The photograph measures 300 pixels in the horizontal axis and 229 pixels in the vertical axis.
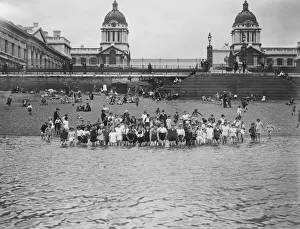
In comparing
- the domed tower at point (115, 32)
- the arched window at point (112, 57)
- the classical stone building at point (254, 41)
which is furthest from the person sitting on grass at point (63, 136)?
the classical stone building at point (254, 41)

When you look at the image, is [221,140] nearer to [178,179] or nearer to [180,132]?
[180,132]

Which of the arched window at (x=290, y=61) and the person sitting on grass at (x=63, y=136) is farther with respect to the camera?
the arched window at (x=290, y=61)

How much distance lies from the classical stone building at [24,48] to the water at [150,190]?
2171 inches

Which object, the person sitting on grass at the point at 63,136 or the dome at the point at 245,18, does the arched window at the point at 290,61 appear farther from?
the person sitting on grass at the point at 63,136

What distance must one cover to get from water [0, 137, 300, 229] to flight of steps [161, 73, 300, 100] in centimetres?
2954

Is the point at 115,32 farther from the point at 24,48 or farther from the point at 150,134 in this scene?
the point at 150,134

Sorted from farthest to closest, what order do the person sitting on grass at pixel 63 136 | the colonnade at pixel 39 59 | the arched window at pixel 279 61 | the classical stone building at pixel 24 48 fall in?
1. the arched window at pixel 279 61
2. the colonnade at pixel 39 59
3. the classical stone building at pixel 24 48
4. the person sitting on grass at pixel 63 136

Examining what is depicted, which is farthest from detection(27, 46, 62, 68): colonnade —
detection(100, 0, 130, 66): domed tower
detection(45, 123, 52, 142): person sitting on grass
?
detection(45, 123, 52, 142): person sitting on grass

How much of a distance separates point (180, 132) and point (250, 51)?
9372cm

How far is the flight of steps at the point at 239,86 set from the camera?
48219mm

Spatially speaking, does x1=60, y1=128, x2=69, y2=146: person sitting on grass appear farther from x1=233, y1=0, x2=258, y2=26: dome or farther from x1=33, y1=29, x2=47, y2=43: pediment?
x1=233, y1=0, x2=258, y2=26: dome

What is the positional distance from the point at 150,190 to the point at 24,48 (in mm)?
72862

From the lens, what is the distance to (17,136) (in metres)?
Answer: 27.1

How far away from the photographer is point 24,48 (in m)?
80.8
